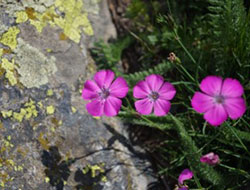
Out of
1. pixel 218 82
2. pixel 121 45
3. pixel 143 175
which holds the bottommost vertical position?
pixel 143 175

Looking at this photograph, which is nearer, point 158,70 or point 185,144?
point 185,144

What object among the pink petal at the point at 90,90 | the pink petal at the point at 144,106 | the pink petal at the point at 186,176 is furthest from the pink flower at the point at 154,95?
the pink petal at the point at 186,176

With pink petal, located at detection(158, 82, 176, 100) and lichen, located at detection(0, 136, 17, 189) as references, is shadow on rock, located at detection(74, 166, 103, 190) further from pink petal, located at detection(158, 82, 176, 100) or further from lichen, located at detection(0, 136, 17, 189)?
pink petal, located at detection(158, 82, 176, 100)

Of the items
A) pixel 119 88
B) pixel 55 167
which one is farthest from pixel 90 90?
pixel 55 167

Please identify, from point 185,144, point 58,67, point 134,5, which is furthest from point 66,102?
point 134,5

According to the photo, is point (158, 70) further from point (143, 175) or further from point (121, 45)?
point (143, 175)

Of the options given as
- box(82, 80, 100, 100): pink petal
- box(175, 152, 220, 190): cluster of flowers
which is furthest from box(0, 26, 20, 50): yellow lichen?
box(175, 152, 220, 190): cluster of flowers

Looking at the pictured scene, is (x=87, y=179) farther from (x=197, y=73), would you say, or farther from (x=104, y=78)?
(x=197, y=73)
